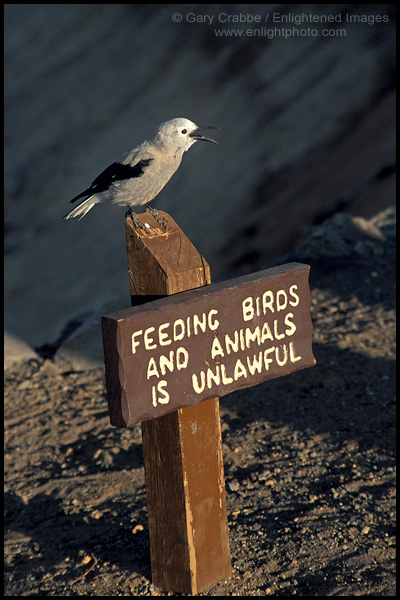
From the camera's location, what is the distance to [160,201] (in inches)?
284

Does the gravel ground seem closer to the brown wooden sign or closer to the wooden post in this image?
the wooden post

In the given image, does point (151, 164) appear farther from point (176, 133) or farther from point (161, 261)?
point (161, 261)

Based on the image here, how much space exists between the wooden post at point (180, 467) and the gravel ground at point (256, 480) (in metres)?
0.16

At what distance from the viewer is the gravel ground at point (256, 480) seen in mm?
2912

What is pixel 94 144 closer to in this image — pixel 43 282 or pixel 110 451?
pixel 43 282

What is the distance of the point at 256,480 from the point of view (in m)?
3.54

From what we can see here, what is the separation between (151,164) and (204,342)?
718mm

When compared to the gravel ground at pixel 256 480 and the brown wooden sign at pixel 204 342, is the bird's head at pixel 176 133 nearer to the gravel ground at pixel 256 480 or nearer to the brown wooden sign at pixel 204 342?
the brown wooden sign at pixel 204 342

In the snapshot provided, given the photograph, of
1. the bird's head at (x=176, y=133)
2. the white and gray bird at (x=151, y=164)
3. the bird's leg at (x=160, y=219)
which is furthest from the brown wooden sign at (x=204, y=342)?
the bird's head at (x=176, y=133)

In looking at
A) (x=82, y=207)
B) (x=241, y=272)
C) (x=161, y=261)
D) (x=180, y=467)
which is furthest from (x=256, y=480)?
(x=241, y=272)

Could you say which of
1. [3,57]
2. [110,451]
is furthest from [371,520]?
[3,57]

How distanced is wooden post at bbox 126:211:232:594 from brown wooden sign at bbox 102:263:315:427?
0.51 feet

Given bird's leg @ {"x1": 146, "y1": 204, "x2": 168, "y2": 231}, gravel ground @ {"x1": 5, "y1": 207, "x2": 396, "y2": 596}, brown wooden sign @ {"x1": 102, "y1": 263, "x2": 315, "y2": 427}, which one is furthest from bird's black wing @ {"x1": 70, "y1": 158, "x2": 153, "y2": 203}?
gravel ground @ {"x1": 5, "y1": 207, "x2": 396, "y2": 596}

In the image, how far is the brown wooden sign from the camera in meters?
2.33
